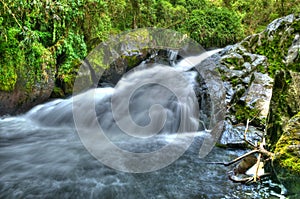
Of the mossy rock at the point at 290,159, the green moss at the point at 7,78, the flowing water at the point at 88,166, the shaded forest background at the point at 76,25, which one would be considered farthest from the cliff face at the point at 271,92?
the green moss at the point at 7,78

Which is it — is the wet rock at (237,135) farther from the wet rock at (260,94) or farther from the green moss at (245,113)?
the wet rock at (260,94)

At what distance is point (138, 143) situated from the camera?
4898mm

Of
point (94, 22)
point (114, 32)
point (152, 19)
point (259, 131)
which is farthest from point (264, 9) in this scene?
point (259, 131)

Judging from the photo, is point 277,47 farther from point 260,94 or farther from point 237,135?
point 237,135

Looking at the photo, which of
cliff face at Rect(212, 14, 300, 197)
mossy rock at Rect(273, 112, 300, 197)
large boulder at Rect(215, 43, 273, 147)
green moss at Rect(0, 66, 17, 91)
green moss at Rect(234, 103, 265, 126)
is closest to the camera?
mossy rock at Rect(273, 112, 300, 197)

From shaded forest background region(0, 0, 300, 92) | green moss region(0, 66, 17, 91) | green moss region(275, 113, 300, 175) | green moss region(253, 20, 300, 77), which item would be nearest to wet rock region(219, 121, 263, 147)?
green moss region(253, 20, 300, 77)

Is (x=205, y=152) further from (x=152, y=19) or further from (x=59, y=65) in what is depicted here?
(x=152, y=19)

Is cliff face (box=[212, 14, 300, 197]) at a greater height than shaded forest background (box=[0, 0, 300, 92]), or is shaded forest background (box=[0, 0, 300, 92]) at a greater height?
shaded forest background (box=[0, 0, 300, 92])

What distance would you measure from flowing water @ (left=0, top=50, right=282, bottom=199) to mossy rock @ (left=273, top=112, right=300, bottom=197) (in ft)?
2.68

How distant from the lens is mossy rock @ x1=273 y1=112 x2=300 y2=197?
1.98 metres

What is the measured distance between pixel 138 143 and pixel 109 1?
5.81 m

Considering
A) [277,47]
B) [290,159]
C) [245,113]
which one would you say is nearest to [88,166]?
[290,159]

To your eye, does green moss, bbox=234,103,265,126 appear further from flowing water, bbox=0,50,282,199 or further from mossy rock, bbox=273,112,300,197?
mossy rock, bbox=273,112,300,197

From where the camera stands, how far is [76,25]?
723cm
